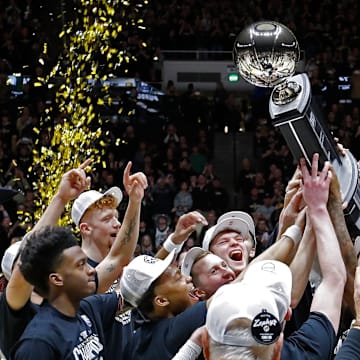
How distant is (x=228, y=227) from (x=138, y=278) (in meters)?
1.68

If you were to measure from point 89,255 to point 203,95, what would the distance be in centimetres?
1311

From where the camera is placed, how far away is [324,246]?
3982 millimetres

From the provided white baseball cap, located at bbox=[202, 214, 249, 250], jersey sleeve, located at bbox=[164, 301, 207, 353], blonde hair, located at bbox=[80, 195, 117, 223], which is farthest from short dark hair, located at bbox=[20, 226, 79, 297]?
blonde hair, located at bbox=[80, 195, 117, 223]

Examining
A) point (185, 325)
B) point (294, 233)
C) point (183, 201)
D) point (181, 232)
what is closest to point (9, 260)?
point (185, 325)

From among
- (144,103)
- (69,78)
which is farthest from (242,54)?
(144,103)

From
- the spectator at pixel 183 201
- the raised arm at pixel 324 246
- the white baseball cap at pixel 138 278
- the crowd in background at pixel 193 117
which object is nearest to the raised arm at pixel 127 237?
the white baseball cap at pixel 138 278

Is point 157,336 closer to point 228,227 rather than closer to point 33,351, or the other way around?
point 33,351

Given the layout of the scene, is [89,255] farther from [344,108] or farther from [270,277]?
[344,108]

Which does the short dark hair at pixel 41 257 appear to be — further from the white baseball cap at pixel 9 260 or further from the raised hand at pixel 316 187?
the raised hand at pixel 316 187

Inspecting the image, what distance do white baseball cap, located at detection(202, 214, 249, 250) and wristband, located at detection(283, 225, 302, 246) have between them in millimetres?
1624

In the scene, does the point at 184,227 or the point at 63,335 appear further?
the point at 184,227

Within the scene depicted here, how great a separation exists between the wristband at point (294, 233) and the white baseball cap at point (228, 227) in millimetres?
1624

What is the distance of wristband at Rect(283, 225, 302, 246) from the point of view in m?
4.32

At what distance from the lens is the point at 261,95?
1780cm
